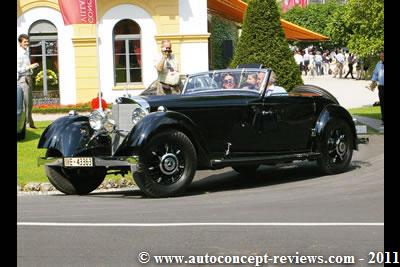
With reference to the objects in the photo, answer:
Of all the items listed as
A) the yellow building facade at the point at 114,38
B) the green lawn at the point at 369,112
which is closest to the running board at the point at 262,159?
the green lawn at the point at 369,112

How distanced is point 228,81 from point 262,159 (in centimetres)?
133

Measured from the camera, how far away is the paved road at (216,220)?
21.8ft

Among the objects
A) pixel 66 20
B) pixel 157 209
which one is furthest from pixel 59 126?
pixel 66 20

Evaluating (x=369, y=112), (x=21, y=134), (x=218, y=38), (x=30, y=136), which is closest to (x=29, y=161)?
(x=21, y=134)

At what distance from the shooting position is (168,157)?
394 inches

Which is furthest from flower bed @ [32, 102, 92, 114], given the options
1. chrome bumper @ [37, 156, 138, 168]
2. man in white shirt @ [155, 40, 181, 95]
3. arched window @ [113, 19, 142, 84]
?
chrome bumper @ [37, 156, 138, 168]

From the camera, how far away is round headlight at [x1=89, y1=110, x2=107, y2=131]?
1058cm

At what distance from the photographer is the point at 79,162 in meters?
10.2

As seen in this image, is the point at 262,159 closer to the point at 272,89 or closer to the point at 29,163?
the point at 272,89

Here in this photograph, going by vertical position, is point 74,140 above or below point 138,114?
below

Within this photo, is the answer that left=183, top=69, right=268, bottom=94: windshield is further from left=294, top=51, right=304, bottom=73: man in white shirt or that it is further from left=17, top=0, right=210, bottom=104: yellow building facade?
left=294, top=51, right=304, bottom=73: man in white shirt

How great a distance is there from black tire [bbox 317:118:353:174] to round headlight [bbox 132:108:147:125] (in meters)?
2.86
